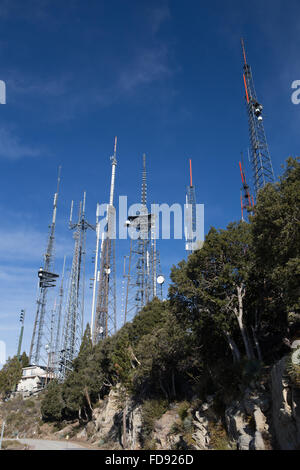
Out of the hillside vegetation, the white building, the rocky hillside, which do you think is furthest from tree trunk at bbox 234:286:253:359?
the white building

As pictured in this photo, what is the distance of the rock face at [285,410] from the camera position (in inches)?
507

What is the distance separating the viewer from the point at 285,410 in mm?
13523

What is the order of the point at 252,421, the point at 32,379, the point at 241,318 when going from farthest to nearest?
the point at 32,379 < the point at 241,318 < the point at 252,421

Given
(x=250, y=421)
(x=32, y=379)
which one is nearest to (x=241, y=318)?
(x=250, y=421)

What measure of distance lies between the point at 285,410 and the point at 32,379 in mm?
89284

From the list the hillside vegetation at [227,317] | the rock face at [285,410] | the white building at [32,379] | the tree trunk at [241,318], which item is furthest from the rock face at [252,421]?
the white building at [32,379]

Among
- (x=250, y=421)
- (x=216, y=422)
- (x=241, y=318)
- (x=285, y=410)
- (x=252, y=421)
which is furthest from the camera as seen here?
(x=241, y=318)

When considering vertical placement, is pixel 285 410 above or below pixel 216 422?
above

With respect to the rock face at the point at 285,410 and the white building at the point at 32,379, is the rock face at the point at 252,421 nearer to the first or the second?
the rock face at the point at 285,410

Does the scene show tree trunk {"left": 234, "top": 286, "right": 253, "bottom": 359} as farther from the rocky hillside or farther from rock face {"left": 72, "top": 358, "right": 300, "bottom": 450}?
rock face {"left": 72, "top": 358, "right": 300, "bottom": 450}

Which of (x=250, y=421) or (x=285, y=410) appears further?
(x=250, y=421)

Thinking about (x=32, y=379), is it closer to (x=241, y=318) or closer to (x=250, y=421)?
(x=241, y=318)

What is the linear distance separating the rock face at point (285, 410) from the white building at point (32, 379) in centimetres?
8332
